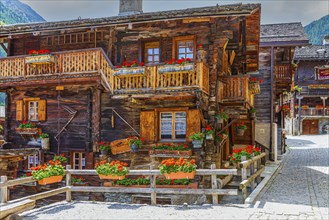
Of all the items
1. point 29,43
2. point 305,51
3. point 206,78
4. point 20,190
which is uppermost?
point 305,51

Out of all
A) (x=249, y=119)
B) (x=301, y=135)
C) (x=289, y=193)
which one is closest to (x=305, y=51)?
(x=301, y=135)

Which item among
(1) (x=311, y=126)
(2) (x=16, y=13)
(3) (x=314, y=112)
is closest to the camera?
(3) (x=314, y=112)

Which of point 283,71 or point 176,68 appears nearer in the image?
point 176,68

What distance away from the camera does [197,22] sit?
15828mm

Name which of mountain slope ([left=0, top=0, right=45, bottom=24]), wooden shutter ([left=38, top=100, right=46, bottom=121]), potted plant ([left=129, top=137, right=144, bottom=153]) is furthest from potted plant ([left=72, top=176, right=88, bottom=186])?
mountain slope ([left=0, top=0, right=45, bottom=24])

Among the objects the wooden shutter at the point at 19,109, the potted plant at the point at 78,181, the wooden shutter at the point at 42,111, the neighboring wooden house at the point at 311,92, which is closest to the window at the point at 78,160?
the potted plant at the point at 78,181

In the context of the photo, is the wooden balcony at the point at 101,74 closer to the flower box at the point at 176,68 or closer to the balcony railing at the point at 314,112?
the flower box at the point at 176,68

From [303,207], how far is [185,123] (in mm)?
6614

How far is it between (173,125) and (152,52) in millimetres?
3409

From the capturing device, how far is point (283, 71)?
2416 cm

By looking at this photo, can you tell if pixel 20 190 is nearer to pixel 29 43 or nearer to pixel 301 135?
pixel 29 43

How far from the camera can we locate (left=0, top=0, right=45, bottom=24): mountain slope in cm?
9381

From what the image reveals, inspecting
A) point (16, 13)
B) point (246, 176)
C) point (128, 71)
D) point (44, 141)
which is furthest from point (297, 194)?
point (16, 13)

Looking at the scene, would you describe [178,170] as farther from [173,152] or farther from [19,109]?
[19,109]
